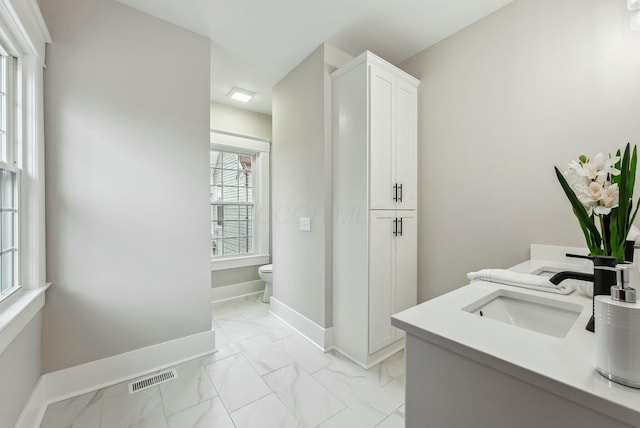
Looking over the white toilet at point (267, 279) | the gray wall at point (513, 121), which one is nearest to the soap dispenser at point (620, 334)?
the gray wall at point (513, 121)

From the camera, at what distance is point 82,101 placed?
1747 mm

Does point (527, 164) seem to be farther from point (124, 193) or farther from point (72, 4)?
point (72, 4)

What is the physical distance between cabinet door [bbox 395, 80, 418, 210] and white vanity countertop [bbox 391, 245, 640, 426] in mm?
1408

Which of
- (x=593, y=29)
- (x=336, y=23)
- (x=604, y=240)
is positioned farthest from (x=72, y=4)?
(x=593, y=29)

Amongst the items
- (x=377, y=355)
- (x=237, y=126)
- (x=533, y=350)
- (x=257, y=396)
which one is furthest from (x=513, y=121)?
(x=237, y=126)

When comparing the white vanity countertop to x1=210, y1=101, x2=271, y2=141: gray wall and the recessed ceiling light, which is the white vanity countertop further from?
x1=210, y1=101, x2=271, y2=141: gray wall

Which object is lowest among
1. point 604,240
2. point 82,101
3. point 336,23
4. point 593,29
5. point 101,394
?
point 101,394

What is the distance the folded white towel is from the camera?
1061 mm

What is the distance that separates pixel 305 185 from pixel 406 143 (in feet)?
3.27

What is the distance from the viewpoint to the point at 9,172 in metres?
1.42

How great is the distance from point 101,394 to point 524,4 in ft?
12.8

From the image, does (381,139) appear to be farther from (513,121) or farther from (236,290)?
(236,290)

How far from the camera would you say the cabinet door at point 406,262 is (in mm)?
2215

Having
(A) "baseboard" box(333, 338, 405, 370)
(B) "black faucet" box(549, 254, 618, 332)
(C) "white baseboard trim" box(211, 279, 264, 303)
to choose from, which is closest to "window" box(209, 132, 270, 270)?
(C) "white baseboard trim" box(211, 279, 264, 303)
